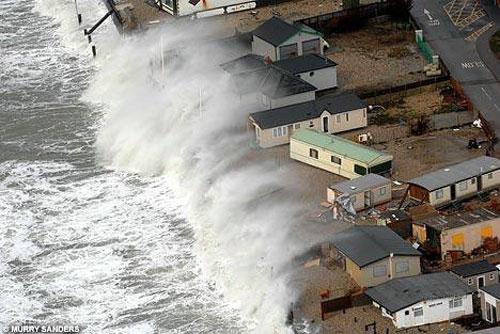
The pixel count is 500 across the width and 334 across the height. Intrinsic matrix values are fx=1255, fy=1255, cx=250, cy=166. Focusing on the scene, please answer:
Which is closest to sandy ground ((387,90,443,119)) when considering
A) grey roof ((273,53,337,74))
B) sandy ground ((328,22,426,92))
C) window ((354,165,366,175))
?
sandy ground ((328,22,426,92))

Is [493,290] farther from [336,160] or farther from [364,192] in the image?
[336,160]

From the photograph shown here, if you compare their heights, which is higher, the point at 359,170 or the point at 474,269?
the point at 359,170

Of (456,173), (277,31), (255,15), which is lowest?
(456,173)

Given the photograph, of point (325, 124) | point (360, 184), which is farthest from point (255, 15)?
point (360, 184)

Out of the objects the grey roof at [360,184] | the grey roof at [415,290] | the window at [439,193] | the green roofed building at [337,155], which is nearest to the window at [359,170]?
the green roofed building at [337,155]

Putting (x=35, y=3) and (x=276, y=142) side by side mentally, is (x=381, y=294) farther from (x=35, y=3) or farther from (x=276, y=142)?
(x=35, y=3)
